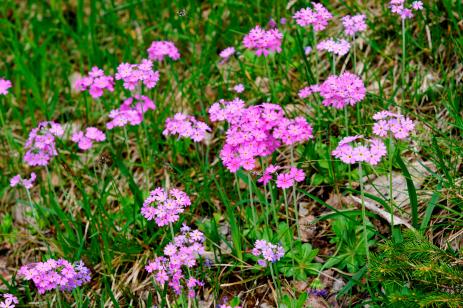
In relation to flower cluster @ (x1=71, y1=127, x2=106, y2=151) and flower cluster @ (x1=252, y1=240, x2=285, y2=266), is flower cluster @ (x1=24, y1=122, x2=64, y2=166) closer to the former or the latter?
flower cluster @ (x1=71, y1=127, x2=106, y2=151)

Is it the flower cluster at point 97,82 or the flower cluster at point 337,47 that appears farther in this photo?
the flower cluster at point 97,82

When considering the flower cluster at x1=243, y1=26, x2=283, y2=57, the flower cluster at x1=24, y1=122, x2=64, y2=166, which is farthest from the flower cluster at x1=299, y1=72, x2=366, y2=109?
the flower cluster at x1=24, y1=122, x2=64, y2=166

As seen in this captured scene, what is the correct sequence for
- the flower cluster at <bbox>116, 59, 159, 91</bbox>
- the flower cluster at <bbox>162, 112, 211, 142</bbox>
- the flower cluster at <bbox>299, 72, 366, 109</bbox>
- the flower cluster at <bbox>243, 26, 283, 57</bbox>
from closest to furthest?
1. the flower cluster at <bbox>299, 72, 366, 109</bbox>
2. the flower cluster at <bbox>162, 112, 211, 142</bbox>
3. the flower cluster at <bbox>243, 26, 283, 57</bbox>
4. the flower cluster at <bbox>116, 59, 159, 91</bbox>

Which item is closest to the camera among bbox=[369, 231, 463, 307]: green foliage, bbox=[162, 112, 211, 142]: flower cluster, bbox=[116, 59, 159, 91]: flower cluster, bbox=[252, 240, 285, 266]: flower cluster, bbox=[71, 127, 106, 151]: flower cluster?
bbox=[369, 231, 463, 307]: green foliage

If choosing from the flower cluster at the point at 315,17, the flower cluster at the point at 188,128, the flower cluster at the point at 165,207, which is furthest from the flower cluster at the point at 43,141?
the flower cluster at the point at 315,17

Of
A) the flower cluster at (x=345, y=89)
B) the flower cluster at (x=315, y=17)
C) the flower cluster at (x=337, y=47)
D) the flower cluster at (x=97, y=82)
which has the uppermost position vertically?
the flower cluster at (x=315, y=17)

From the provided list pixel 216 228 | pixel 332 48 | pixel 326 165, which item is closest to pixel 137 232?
pixel 216 228

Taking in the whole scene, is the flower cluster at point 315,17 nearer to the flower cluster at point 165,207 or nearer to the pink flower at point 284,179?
the pink flower at point 284,179
